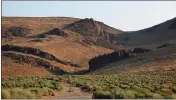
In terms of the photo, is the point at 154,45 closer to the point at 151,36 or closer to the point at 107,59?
the point at 151,36

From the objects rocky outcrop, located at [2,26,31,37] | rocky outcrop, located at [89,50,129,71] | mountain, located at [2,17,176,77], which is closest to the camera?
mountain, located at [2,17,176,77]

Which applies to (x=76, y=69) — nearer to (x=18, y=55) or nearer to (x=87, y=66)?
(x=87, y=66)

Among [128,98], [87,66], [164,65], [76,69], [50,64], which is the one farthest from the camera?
[87,66]

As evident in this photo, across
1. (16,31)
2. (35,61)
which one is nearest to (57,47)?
(35,61)

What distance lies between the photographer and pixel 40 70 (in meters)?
67.2

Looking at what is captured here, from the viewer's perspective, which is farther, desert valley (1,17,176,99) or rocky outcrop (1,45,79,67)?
rocky outcrop (1,45,79,67)

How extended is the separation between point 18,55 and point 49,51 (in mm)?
12787

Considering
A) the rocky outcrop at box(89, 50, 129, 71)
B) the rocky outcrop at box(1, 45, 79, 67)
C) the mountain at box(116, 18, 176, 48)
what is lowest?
the rocky outcrop at box(89, 50, 129, 71)

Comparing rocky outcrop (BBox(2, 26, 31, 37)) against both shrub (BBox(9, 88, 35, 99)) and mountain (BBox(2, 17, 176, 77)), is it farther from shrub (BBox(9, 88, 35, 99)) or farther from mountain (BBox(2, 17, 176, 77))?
shrub (BBox(9, 88, 35, 99))

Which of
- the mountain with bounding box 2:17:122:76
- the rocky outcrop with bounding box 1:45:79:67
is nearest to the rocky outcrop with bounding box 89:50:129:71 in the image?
the mountain with bounding box 2:17:122:76

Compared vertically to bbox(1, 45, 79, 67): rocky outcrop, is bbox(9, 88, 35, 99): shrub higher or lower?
lower

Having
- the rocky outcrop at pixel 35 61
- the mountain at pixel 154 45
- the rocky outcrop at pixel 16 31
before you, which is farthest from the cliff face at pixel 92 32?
the rocky outcrop at pixel 35 61

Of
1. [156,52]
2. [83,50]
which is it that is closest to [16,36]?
[83,50]

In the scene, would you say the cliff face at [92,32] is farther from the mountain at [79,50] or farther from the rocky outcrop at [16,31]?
the rocky outcrop at [16,31]
